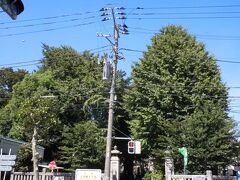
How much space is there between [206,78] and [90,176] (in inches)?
602

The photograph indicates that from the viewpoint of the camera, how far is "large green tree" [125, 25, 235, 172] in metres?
28.6

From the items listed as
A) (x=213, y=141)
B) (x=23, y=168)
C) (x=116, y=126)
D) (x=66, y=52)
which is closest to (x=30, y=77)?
(x=66, y=52)

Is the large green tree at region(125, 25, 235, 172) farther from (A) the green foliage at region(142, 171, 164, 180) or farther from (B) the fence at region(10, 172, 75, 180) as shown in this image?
(B) the fence at region(10, 172, 75, 180)

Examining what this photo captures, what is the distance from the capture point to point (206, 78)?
3306cm

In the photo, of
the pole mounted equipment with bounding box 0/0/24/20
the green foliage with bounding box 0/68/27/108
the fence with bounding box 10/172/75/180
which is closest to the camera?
the pole mounted equipment with bounding box 0/0/24/20

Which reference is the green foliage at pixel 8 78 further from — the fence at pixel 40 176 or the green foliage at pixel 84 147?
the fence at pixel 40 176

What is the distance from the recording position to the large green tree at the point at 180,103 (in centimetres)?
2864

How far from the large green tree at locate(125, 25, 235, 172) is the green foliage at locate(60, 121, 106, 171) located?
372 centimetres

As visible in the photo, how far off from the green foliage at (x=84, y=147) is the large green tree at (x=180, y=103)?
12.2 feet

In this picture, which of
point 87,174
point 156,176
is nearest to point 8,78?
point 156,176

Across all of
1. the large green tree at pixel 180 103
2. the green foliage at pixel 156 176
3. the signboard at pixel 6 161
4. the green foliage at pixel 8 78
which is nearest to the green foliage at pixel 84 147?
the large green tree at pixel 180 103

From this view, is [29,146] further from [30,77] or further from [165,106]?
[30,77]

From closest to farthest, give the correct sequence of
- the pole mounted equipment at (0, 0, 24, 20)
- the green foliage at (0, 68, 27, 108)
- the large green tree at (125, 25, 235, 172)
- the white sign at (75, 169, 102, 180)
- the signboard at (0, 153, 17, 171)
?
the pole mounted equipment at (0, 0, 24, 20) < the signboard at (0, 153, 17, 171) < the white sign at (75, 169, 102, 180) < the large green tree at (125, 25, 235, 172) < the green foliage at (0, 68, 27, 108)

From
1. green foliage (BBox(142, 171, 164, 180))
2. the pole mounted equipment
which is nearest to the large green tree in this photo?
green foliage (BBox(142, 171, 164, 180))
